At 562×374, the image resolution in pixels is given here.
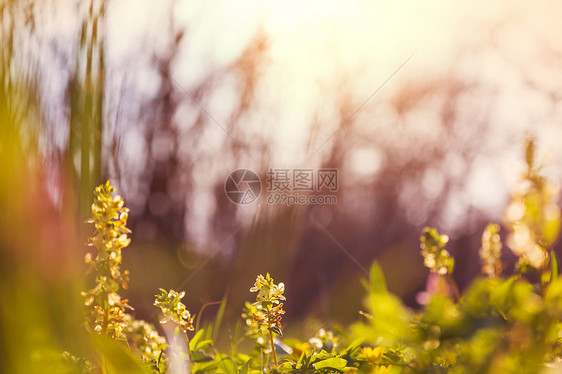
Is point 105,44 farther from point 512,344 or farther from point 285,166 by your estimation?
point 285,166

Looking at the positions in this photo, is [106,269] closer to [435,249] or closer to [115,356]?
[115,356]

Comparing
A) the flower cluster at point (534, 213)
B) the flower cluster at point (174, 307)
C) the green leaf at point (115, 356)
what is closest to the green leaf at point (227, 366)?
the flower cluster at point (174, 307)

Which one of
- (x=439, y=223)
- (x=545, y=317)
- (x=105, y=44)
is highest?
(x=105, y=44)

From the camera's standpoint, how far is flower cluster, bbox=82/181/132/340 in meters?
0.38

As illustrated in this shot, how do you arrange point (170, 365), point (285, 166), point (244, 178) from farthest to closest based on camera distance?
1. point (244, 178)
2. point (285, 166)
3. point (170, 365)

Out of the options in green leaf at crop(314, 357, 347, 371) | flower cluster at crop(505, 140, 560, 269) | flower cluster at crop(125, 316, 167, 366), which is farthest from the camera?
flower cluster at crop(125, 316, 167, 366)

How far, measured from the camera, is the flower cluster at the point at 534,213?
253 millimetres

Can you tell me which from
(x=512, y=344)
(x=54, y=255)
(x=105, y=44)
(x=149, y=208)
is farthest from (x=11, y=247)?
(x=149, y=208)

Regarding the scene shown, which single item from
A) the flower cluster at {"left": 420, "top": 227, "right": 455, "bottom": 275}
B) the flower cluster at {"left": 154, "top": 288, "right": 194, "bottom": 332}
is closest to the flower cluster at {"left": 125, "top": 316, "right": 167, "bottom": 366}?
the flower cluster at {"left": 154, "top": 288, "right": 194, "bottom": 332}

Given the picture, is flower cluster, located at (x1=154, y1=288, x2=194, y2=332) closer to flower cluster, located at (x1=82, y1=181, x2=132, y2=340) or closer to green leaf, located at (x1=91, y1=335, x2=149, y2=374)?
flower cluster, located at (x1=82, y1=181, x2=132, y2=340)

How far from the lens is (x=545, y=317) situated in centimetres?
20

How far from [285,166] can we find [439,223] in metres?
→ 1.18

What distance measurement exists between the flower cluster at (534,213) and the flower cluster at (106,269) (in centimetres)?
33

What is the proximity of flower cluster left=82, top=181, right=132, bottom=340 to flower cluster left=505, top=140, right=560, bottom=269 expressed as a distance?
1.08 ft
